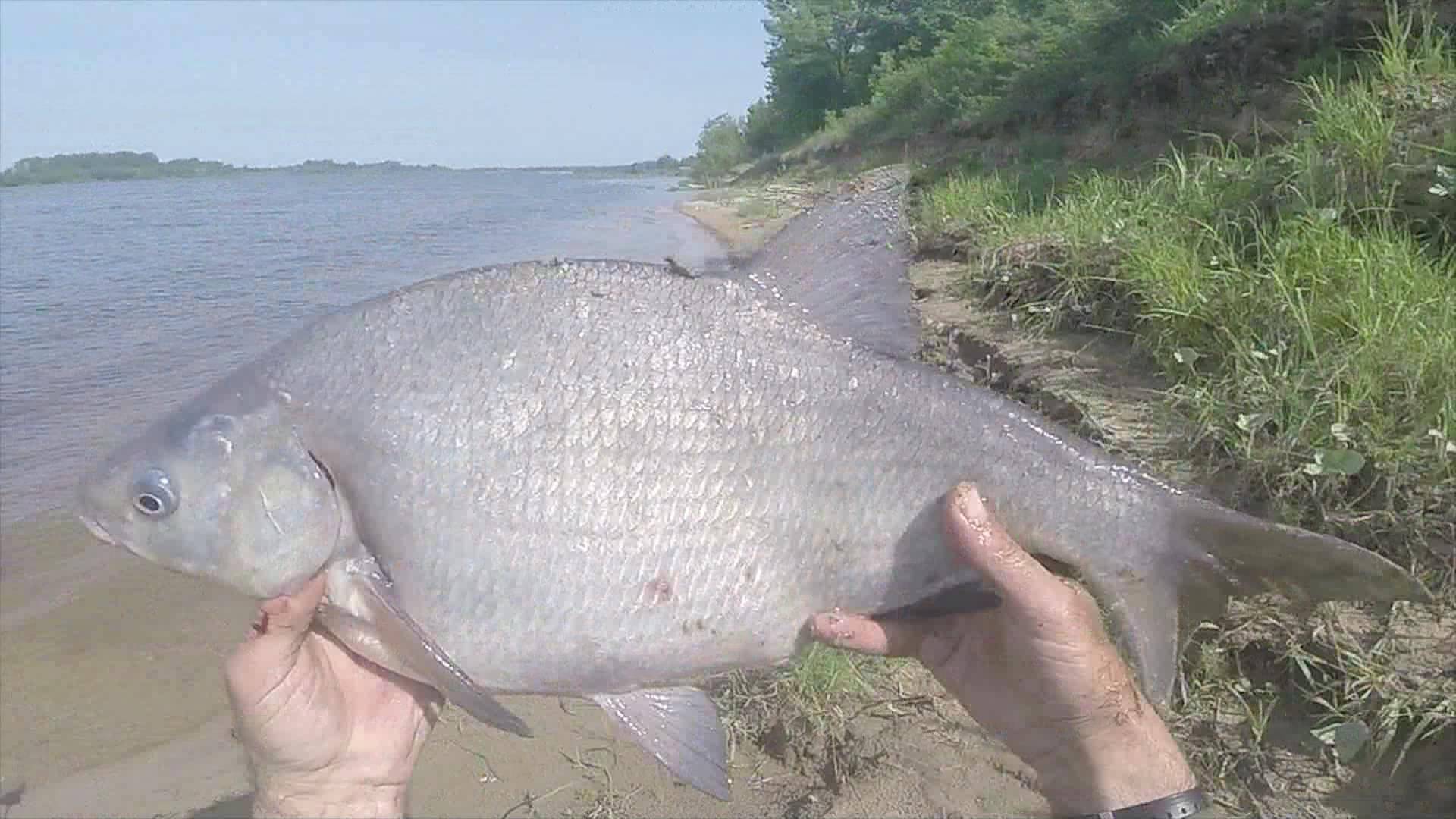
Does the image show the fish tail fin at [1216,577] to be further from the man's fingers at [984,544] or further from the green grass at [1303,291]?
the green grass at [1303,291]

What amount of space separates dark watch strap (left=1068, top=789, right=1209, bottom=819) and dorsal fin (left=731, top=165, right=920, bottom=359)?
1.18m

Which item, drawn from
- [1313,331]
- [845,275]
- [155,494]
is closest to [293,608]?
[155,494]

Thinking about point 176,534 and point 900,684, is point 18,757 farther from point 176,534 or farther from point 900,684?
point 900,684

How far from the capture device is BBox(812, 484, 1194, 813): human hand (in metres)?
2.11

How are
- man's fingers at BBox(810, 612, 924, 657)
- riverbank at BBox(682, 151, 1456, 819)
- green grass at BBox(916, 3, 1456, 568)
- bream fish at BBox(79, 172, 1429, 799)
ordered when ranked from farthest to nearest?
green grass at BBox(916, 3, 1456, 568) → riverbank at BBox(682, 151, 1456, 819) → man's fingers at BBox(810, 612, 924, 657) → bream fish at BBox(79, 172, 1429, 799)

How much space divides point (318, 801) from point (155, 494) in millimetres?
913

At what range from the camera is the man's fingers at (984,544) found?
1908mm

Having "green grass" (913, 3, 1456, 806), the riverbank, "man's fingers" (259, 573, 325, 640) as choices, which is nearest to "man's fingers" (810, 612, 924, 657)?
the riverbank

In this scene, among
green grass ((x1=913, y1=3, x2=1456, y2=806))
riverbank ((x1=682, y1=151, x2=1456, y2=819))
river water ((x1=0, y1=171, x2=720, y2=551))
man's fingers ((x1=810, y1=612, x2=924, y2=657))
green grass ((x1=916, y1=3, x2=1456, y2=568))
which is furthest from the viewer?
river water ((x1=0, y1=171, x2=720, y2=551))

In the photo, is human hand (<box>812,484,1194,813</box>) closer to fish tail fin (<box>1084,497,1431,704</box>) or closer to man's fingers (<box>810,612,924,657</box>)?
man's fingers (<box>810,612,924,657</box>)

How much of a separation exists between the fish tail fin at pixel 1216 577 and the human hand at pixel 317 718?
1.67 m

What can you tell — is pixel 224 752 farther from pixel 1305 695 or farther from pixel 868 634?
pixel 1305 695

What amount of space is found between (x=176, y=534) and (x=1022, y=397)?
3.82m

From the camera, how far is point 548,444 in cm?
191
